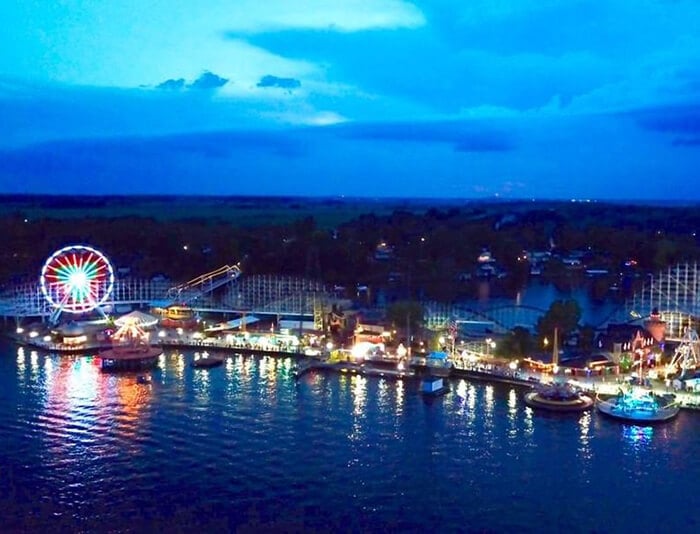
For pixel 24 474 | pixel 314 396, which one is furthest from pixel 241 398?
pixel 24 474

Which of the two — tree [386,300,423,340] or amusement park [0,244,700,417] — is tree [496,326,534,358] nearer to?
amusement park [0,244,700,417]

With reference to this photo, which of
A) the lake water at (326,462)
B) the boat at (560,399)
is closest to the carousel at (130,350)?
the lake water at (326,462)

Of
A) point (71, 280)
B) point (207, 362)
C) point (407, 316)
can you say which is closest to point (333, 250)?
point (71, 280)

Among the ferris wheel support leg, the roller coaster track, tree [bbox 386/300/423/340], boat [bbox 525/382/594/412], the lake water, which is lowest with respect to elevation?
the lake water

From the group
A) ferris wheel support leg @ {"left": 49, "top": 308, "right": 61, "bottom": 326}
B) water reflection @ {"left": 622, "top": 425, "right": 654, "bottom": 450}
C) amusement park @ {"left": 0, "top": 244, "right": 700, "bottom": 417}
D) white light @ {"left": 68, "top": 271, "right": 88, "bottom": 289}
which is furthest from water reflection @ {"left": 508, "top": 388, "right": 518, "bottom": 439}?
ferris wheel support leg @ {"left": 49, "top": 308, "right": 61, "bottom": 326}

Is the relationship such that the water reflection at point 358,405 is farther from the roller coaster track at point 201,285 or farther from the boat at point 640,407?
the roller coaster track at point 201,285

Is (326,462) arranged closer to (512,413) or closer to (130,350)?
(512,413)
